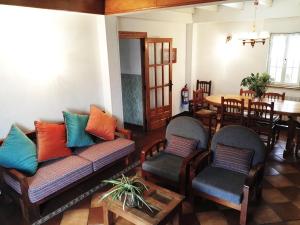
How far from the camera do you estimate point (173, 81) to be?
579cm

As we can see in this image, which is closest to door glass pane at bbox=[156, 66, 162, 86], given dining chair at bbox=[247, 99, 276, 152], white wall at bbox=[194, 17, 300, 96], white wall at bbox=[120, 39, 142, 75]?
white wall at bbox=[120, 39, 142, 75]

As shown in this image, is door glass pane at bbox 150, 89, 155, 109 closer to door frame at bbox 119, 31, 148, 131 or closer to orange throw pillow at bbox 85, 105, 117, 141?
door frame at bbox 119, 31, 148, 131

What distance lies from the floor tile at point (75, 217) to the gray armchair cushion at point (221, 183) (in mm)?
1216

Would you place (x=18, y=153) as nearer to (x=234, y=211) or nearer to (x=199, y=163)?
(x=199, y=163)

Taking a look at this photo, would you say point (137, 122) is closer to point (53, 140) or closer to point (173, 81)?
point (173, 81)

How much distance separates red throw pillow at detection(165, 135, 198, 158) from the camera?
3.04 m

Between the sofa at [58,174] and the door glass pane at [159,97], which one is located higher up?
the door glass pane at [159,97]

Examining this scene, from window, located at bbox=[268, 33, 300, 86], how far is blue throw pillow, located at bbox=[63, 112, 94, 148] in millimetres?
4372

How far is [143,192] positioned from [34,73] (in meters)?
2.09

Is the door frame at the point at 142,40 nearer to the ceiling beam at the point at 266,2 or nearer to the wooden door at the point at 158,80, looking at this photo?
the wooden door at the point at 158,80

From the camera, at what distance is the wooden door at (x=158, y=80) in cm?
491

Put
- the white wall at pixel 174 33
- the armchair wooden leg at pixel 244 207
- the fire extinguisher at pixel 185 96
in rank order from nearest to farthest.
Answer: the armchair wooden leg at pixel 244 207 → the white wall at pixel 174 33 → the fire extinguisher at pixel 185 96

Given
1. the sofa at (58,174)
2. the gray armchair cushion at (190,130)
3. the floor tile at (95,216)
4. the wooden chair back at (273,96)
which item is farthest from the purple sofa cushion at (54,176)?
the wooden chair back at (273,96)

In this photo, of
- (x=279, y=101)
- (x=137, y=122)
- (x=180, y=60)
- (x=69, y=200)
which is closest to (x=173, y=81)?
(x=180, y=60)
